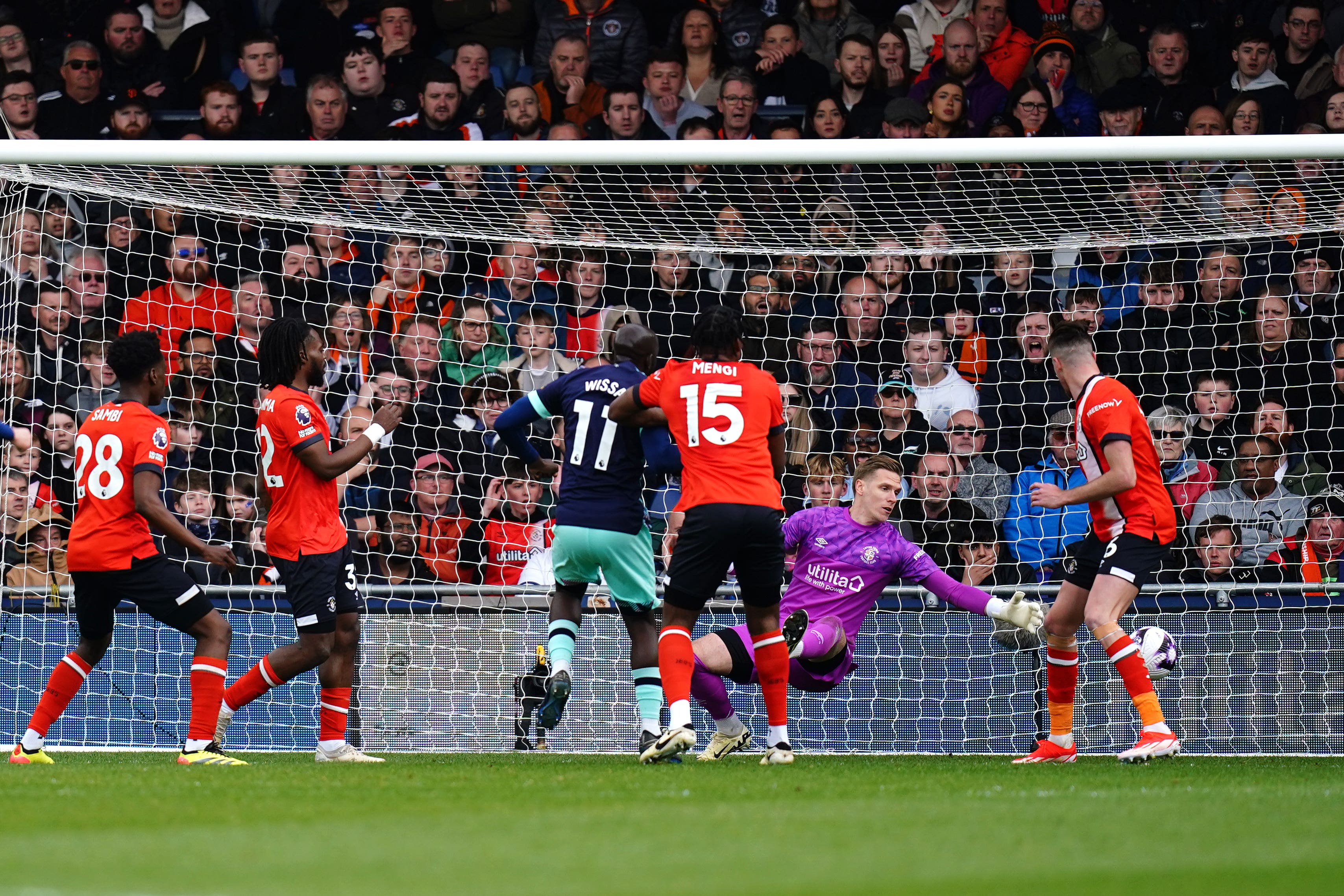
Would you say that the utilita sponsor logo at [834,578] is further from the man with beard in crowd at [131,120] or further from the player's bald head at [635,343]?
the man with beard in crowd at [131,120]

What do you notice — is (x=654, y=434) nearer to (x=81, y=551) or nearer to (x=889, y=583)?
(x=889, y=583)

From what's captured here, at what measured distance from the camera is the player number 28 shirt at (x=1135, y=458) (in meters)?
6.94

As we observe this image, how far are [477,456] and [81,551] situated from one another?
369cm

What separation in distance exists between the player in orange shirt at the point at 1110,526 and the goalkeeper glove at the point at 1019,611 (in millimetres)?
138

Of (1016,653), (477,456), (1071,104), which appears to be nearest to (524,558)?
(477,456)

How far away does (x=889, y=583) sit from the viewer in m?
8.33

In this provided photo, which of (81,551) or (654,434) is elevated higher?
(654,434)

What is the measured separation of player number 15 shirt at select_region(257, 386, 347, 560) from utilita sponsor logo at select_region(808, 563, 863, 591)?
237 centimetres

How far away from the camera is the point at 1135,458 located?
23.1 feet

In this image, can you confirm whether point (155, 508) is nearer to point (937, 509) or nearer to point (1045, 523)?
point (937, 509)

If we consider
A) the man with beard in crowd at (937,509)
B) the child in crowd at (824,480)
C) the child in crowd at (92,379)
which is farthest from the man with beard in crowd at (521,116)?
the man with beard in crowd at (937,509)

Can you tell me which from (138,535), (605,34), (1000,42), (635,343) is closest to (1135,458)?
(635,343)

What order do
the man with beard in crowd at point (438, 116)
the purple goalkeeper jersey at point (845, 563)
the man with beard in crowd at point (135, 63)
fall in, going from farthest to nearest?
the man with beard in crowd at point (135, 63) < the man with beard in crowd at point (438, 116) < the purple goalkeeper jersey at point (845, 563)

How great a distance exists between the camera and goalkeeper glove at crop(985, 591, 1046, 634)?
7.13 metres
